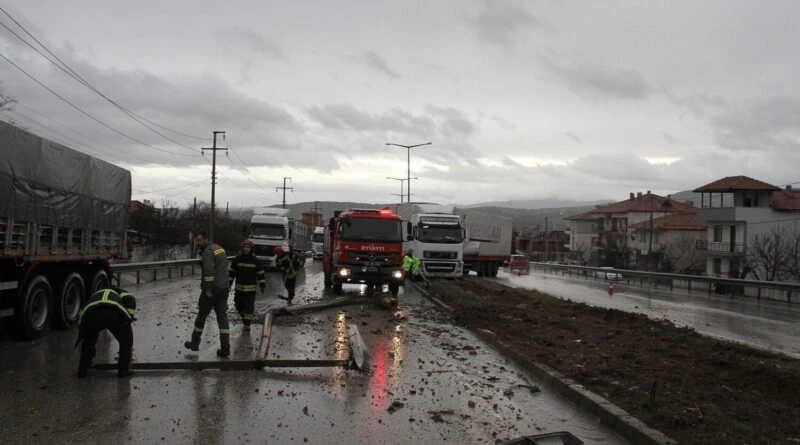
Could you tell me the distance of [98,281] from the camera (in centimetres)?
1297

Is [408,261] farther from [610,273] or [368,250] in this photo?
[610,273]

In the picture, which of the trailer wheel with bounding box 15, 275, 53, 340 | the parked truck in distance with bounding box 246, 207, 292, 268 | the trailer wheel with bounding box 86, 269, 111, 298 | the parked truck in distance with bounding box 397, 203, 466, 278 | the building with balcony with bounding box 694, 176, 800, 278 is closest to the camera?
the trailer wheel with bounding box 15, 275, 53, 340

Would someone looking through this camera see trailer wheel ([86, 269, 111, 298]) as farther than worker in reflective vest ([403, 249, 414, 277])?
No

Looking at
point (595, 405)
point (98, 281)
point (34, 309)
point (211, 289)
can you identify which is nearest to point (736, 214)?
point (98, 281)

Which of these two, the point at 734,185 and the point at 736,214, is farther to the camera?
the point at 734,185

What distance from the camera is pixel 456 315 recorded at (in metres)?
14.9

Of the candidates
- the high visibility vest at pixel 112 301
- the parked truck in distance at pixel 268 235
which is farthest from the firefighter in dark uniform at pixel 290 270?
the parked truck in distance at pixel 268 235

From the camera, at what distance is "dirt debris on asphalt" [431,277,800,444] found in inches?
231

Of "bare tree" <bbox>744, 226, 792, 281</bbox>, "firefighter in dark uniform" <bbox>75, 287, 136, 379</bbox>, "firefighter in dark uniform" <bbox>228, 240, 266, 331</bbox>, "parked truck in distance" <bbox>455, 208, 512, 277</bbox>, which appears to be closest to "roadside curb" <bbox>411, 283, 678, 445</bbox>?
"firefighter in dark uniform" <bbox>228, 240, 266, 331</bbox>

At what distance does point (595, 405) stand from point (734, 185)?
57245 mm

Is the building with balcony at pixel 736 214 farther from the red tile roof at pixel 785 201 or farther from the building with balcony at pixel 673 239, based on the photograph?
the building with balcony at pixel 673 239

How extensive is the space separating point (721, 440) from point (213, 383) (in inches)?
215

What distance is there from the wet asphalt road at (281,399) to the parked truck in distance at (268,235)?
22.0m

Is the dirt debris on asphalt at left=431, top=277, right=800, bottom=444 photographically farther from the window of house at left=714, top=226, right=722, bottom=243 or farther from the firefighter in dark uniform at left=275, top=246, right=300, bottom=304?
the window of house at left=714, top=226, right=722, bottom=243
